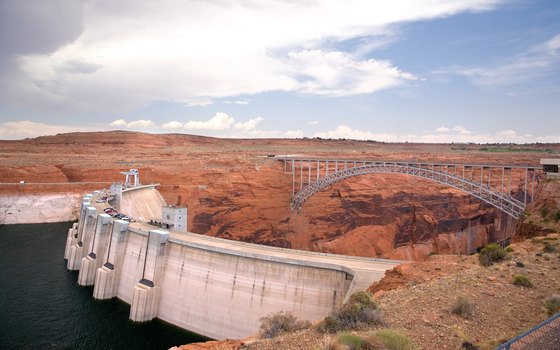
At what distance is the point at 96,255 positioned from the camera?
124ft

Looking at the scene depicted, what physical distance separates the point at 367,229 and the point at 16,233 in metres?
48.4

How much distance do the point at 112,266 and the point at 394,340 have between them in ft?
99.6

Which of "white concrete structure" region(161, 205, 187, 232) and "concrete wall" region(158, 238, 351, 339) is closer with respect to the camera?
"concrete wall" region(158, 238, 351, 339)

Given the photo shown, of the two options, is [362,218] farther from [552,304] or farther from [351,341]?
[351,341]

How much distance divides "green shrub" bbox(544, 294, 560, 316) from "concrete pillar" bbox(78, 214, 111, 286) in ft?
113

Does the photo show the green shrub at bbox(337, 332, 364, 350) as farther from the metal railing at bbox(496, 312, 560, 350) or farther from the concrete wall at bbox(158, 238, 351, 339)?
the concrete wall at bbox(158, 238, 351, 339)

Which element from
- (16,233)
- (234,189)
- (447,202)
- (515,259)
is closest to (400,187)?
(447,202)

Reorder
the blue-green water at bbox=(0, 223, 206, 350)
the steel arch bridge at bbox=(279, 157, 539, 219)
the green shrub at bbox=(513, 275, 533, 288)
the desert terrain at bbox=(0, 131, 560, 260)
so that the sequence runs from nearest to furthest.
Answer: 1. the green shrub at bbox=(513, 275, 533, 288)
2. the blue-green water at bbox=(0, 223, 206, 350)
3. the steel arch bridge at bbox=(279, 157, 539, 219)
4. the desert terrain at bbox=(0, 131, 560, 260)

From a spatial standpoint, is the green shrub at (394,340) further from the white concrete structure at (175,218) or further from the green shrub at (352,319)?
the white concrete structure at (175,218)

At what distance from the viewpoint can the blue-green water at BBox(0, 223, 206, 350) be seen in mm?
27678

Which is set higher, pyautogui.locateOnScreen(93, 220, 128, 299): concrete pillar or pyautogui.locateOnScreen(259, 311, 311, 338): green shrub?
pyautogui.locateOnScreen(259, 311, 311, 338): green shrub

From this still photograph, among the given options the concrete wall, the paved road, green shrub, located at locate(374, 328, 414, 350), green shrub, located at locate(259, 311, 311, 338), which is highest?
green shrub, located at locate(374, 328, 414, 350)

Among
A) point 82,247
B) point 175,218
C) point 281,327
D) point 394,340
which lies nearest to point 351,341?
point 394,340

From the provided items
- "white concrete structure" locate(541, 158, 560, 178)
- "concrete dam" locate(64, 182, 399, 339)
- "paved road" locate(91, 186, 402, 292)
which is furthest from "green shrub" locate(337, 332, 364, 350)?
"white concrete structure" locate(541, 158, 560, 178)
